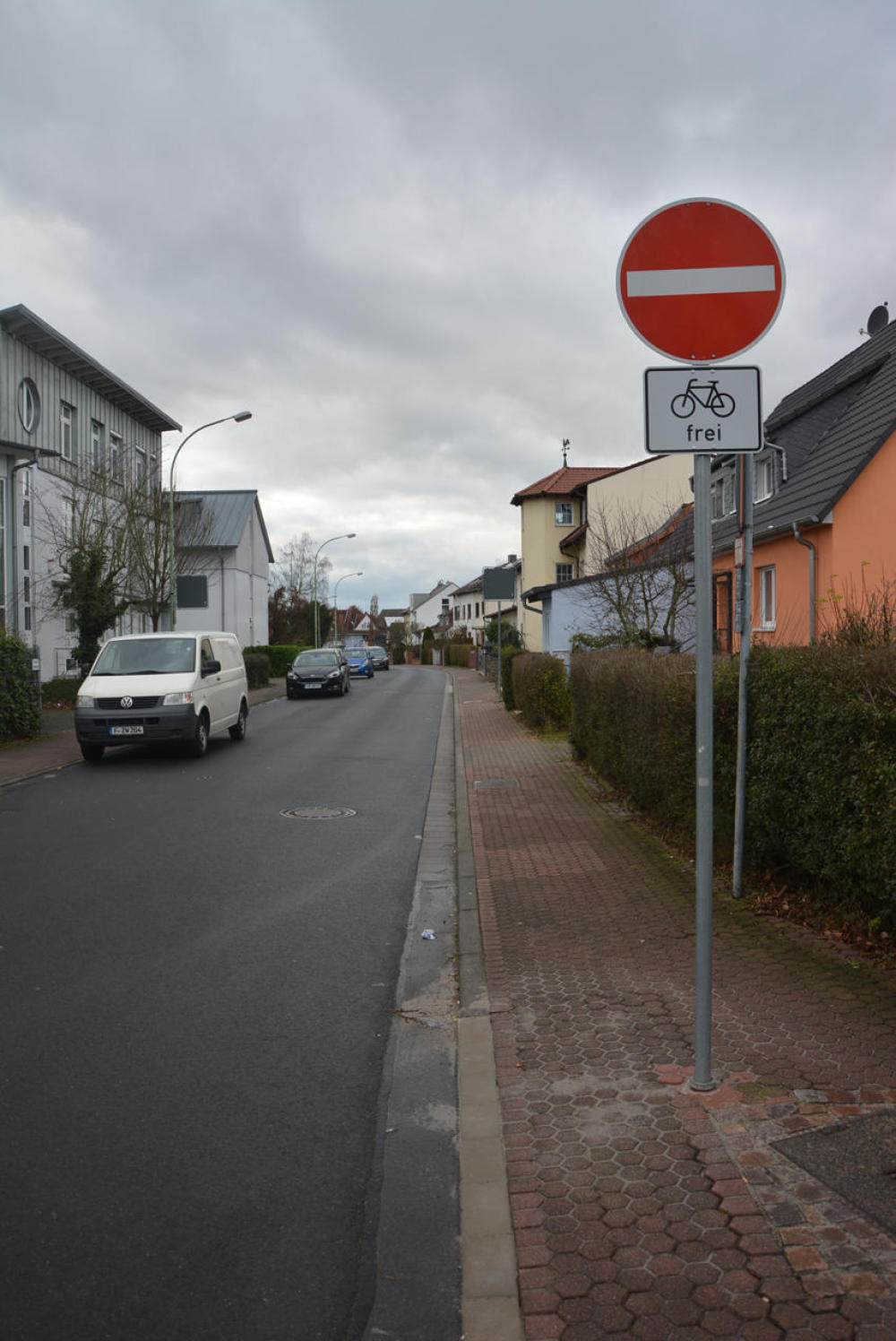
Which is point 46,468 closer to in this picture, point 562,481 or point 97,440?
point 97,440

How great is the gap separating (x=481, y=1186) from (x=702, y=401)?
280 centimetres

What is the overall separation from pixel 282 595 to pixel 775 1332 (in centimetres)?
7325

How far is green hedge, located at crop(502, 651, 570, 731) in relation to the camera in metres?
19.7

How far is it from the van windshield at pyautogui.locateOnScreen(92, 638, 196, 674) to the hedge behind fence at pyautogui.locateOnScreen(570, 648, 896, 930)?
8.72m

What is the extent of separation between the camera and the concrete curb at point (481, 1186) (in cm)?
274

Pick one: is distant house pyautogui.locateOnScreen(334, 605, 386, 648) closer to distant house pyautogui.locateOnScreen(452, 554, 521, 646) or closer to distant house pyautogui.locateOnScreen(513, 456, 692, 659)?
distant house pyautogui.locateOnScreen(452, 554, 521, 646)

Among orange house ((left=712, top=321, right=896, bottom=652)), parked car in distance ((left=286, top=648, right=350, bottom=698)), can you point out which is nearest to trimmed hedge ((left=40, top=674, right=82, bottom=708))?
parked car in distance ((left=286, top=648, right=350, bottom=698))

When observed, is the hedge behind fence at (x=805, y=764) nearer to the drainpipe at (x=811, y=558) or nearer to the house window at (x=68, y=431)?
the drainpipe at (x=811, y=558)

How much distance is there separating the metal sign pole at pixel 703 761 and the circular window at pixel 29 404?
29.6m

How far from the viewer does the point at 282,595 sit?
7444 cm

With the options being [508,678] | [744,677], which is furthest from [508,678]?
[744,677]

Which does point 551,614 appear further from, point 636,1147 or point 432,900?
point 636,1147

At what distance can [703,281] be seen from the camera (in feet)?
13.0

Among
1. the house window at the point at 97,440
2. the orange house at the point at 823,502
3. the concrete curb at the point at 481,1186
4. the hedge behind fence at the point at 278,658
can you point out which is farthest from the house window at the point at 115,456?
the concrete curb at the point at 481,1186
